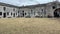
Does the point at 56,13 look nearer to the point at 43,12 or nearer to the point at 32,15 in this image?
the point at 43,12

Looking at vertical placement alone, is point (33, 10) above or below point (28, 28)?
above

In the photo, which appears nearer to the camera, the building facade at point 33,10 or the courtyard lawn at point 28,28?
the courtyard lawn at point 28,28

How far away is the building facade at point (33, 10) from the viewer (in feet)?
132

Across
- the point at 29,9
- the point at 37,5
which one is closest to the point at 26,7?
the point at 29,9

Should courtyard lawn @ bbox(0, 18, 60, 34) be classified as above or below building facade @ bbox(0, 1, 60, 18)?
below

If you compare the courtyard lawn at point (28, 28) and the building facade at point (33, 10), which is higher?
the building facade at point (33, 10)

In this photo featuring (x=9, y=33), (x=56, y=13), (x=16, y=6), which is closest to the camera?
(x=9, y=33)

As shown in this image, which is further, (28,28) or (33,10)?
(33,10)

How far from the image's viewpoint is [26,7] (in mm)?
46062

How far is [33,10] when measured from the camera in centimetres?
4481

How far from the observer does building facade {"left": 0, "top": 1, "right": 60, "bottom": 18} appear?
40156 millimetres

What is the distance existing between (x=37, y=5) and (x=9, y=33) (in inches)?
1149

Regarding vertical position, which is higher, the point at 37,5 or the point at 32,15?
the point at 37,5

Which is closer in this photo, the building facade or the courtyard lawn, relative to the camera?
the courtyard lawn
